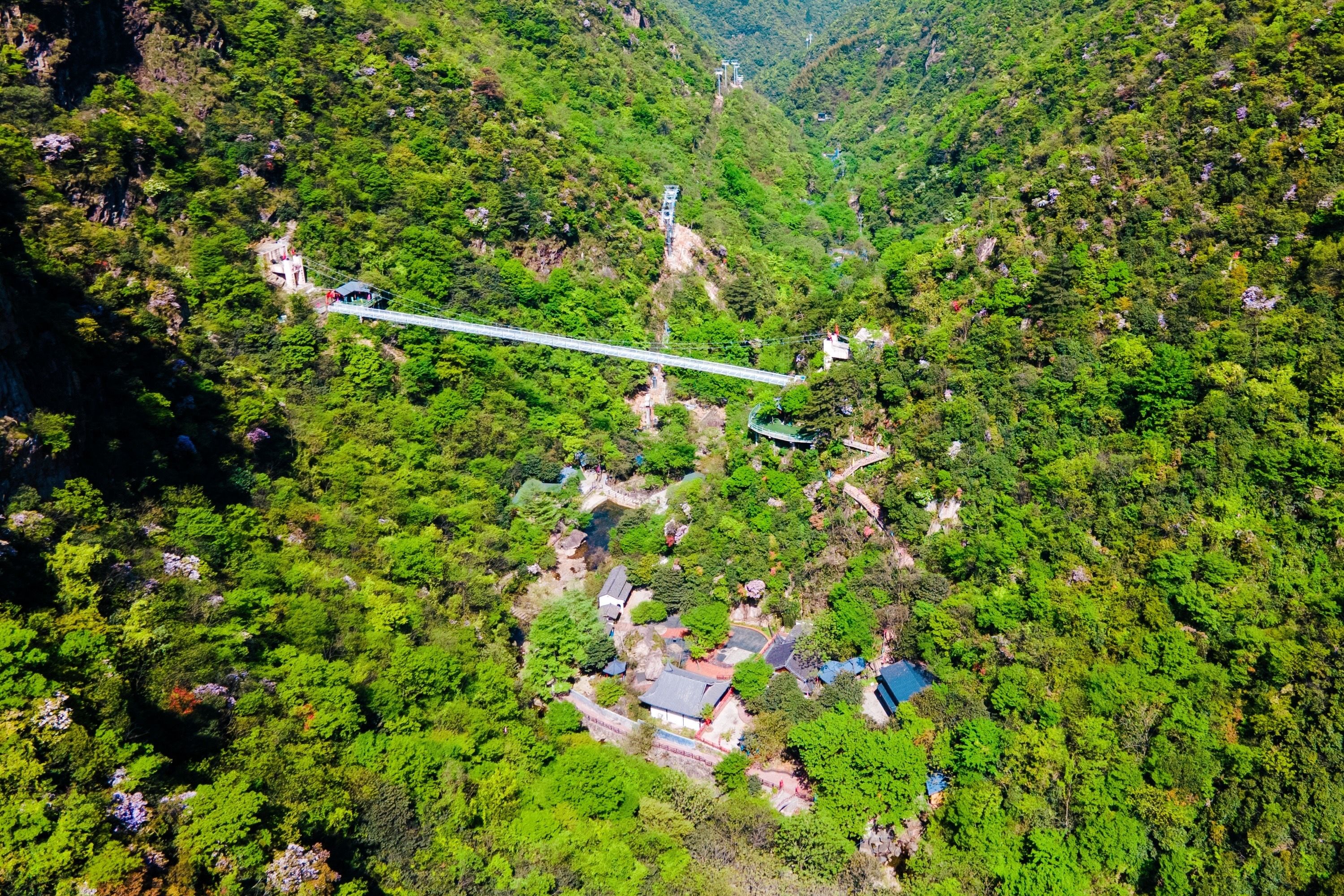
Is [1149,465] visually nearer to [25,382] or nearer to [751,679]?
[751,679]

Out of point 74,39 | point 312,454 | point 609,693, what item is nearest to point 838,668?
point 609,693

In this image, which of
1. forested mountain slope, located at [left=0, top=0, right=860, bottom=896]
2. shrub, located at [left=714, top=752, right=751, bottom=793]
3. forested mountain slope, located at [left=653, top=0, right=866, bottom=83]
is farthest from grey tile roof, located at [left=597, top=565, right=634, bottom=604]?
forested mountain slope, located at [left=653, top=0, right=866, bottom=83]

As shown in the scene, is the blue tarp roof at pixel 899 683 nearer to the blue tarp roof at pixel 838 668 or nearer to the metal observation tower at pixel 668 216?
the blue tarp roof at pixel 838 668

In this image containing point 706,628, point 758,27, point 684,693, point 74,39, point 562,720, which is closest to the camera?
point 562,720

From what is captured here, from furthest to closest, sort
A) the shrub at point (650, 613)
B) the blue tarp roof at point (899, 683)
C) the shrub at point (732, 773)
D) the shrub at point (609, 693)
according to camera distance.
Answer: the shrub at point (650, 613), the shrub at point (609, 693), the blue tarp roof at point (899, 683), the shrub at point (732, 773)

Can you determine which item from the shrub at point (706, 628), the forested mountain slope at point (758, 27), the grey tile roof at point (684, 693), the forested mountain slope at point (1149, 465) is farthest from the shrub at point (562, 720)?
the forested mountain slope at point (758, 27)

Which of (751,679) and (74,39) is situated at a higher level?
(74,39)
